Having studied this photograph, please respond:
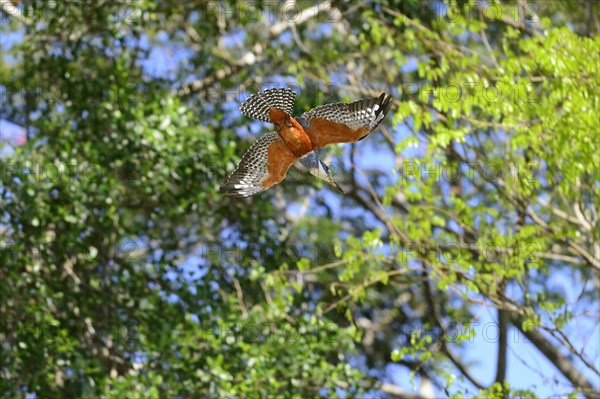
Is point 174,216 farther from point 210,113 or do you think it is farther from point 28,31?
point 28,31

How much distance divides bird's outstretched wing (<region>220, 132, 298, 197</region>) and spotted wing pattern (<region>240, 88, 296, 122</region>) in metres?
0.13

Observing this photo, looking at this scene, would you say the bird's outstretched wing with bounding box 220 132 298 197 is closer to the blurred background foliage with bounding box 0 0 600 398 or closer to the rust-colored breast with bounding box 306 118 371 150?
the rust-colored breast with bounding box 306 118 371 150

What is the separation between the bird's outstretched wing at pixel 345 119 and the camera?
19.5 ft

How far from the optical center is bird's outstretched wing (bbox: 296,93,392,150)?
234 inches

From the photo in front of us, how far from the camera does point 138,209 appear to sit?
10.3 metres

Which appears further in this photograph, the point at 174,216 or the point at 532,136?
the point at 174,216

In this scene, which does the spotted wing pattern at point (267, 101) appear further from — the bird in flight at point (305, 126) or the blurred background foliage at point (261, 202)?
the blurred background foliage at point (261, 202)

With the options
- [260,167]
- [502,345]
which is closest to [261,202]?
[502,345]

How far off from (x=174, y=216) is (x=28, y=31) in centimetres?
234

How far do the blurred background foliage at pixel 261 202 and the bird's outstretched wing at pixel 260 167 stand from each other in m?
2.46

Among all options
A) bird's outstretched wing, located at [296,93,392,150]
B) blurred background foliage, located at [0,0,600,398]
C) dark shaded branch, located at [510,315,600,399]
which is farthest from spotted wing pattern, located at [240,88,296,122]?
dark shaded branch, located at [510,315,600,399]

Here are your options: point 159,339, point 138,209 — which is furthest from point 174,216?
point 159,339

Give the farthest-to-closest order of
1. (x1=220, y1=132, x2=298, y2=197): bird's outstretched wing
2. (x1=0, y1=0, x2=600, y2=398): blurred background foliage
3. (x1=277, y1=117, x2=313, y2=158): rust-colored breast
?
(x1=0, y1=0, x2=600, y2=398): blurred background foliage
(x1=220, y1=132, x2=298, y2=197): bird's outstretched wing
(x1=277, y1=117, x2=313, y2=158): rust-colored breast

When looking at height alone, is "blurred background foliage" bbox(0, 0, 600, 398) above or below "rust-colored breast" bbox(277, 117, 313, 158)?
above
